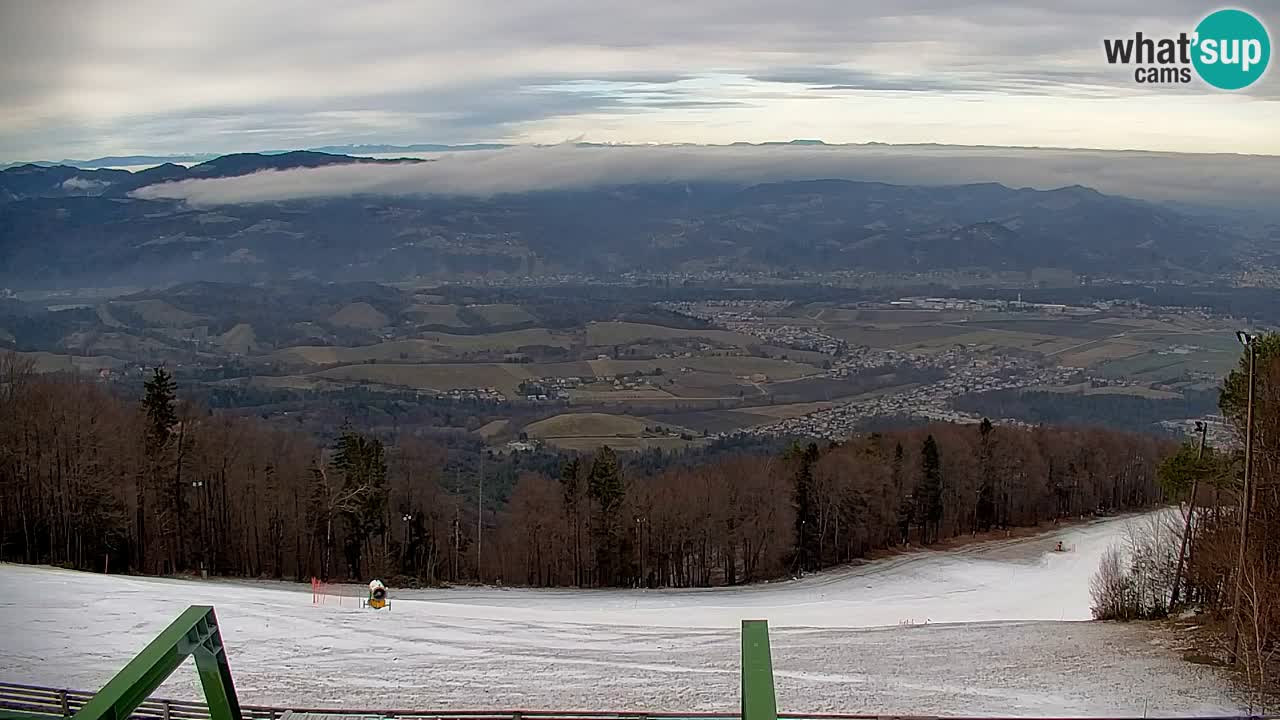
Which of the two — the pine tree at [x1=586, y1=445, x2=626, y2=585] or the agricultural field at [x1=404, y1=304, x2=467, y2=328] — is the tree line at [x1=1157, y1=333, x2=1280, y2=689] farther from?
the agricultural field at [x1=404, y1=304, x2=467, y2=328]

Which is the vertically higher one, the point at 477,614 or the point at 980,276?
the point at 980,276

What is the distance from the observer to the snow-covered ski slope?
567 inches

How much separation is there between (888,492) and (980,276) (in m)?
108

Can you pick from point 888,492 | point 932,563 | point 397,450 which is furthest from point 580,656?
point 397,450

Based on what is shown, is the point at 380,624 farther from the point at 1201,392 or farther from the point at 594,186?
the point at 594,186

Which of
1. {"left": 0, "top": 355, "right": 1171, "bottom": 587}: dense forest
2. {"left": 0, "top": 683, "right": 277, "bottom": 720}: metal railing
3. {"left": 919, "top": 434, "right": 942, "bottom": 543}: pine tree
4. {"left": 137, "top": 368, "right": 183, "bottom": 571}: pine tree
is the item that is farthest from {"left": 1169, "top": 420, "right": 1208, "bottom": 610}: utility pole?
{"left": 137, "top": 368, "right": 183, "bottom": 571}: pine tree

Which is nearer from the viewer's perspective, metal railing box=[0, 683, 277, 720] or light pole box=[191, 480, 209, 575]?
metal railing box=[0, 683, 277, 720]

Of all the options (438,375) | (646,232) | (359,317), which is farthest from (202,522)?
(646,232)

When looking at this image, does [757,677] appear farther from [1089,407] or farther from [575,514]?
[1089,407]

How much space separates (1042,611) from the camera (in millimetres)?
25422

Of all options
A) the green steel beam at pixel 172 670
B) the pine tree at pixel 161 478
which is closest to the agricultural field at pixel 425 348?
the pine tree at pixel 161 478

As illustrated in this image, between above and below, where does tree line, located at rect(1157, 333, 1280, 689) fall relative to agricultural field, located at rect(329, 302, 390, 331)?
below

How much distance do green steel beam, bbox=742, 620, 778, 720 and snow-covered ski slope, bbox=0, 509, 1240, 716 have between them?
10.7 metres

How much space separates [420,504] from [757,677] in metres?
30.0
